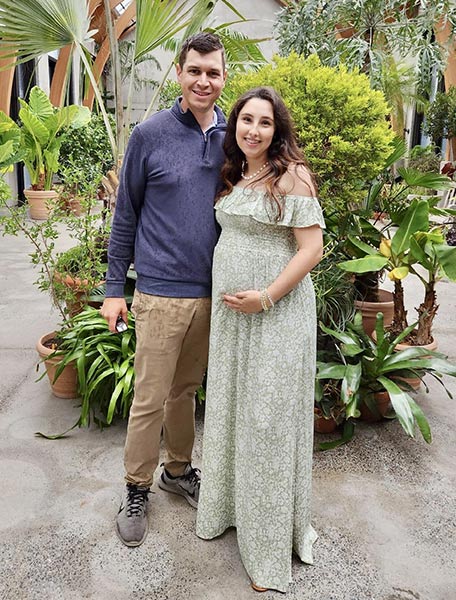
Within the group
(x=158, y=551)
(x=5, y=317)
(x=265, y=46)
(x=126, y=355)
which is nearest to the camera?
(x=158, y=551)

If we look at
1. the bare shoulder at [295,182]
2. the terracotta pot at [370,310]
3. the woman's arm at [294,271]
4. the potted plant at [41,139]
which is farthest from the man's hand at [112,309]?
the potted plant at [41,139]

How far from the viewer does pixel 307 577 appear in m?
1.80

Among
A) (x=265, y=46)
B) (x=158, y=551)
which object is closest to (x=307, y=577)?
(x=158, y=551)

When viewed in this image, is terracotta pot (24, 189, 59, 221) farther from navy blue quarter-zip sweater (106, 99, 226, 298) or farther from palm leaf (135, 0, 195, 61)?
navy blue quarter-zip sweater (106, 99, 226, 298)

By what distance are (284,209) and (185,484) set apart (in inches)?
47.7

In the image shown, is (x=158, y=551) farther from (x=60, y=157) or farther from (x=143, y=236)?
(x=60, y=157)

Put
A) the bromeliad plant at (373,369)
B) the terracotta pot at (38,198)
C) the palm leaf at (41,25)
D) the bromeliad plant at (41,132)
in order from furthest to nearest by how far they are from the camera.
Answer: the terracotta pot at (38,198) → the bromeliad plant at (41,132) → the palm leaf at (41,25) → the bromeliad plant at (373,369)

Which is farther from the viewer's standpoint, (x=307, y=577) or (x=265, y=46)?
(x=265, y=46)

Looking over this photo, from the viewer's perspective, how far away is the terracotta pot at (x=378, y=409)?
2809mm

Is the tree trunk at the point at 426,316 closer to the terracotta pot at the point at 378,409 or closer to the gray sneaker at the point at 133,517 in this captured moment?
the terracotta pot at the point at 378,409

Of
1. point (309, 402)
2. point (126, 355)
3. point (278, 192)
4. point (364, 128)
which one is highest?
point (364, 128)

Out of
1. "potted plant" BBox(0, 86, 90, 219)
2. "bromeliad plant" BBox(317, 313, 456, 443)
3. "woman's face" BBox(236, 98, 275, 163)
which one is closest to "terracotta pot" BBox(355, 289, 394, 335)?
"bromeliad plant" BBox(317, 313, 456, 443)

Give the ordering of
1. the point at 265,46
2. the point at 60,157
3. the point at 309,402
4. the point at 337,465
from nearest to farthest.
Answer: the point at 309,402
the point at 337,465
the point at 60,157
the point at 265,46

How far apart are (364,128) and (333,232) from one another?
0.79 m
